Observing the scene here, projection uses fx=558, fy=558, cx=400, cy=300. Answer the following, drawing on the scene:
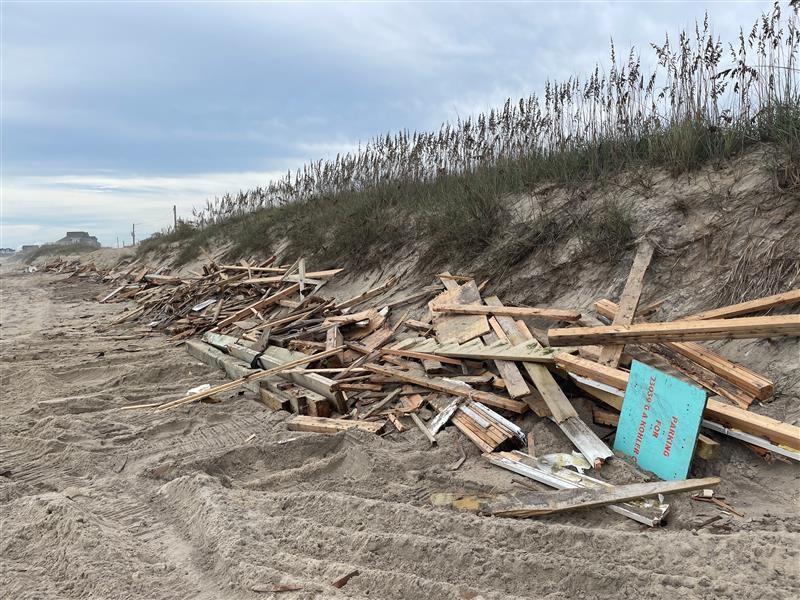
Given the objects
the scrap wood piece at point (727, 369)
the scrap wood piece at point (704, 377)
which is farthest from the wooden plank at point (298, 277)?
the scrap wood piece at point (727, 369)

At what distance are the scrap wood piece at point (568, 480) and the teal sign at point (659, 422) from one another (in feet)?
1.49

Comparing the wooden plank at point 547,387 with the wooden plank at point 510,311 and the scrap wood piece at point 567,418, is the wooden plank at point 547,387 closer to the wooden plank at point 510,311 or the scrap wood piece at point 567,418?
the scrap wood piece at point 567,418

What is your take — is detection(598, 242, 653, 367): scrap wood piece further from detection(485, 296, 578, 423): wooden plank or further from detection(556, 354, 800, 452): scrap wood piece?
detection(485, 296, 578, 423): wooden plank

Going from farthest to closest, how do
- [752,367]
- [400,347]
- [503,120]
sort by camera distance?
1. [503,120]
2. [400,347]
3. [752,367]

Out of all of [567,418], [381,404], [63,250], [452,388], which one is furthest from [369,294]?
[63,250]

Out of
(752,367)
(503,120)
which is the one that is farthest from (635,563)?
(503,120)

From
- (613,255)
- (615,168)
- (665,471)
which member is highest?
(615,168)

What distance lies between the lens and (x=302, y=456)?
4785mm

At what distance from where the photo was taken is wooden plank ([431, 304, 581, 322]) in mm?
5832

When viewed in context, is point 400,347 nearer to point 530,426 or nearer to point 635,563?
point 530,426

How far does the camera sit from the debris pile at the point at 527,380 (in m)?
3.83

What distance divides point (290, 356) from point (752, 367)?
5.02 metres

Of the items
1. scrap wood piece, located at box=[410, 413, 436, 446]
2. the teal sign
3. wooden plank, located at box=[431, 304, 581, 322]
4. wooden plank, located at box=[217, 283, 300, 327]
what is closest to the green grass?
wooden plank, located at box=[217, 283, 300, 327]

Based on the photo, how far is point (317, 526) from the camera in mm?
3480
